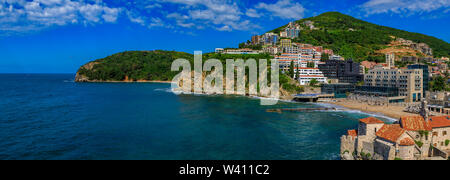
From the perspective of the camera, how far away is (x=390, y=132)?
19.3 metres

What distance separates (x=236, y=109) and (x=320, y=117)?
1627cm

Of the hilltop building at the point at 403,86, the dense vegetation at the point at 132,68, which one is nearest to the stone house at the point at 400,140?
the hilltop building at the point at 403,86

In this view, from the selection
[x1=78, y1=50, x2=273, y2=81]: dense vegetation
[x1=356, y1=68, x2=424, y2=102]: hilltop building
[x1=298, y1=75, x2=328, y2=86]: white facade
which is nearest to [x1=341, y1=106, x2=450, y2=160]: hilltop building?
[x1=356, y1=68, x2=424, y2=102]: hilltop building

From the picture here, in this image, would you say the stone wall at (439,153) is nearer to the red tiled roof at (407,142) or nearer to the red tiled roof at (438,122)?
the red tiled roof at (438,122)

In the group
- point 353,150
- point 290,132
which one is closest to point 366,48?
point 290,132

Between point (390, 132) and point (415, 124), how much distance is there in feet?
13.5

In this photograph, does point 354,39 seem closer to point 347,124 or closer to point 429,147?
point 347,124

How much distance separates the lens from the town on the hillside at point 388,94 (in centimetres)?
1983

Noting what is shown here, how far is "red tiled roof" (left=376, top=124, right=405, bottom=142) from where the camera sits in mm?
18409

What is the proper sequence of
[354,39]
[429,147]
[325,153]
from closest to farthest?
[429,147], [325,153], [354,39]

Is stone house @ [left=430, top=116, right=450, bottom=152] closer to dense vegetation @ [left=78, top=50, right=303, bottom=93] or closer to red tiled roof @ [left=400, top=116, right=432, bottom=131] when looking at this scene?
red tiled roof @ [left=400, top=116, right=432, bottom=131]

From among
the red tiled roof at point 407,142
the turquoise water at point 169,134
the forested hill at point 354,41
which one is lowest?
the turquoise water at point 169,134

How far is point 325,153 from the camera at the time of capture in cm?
2519

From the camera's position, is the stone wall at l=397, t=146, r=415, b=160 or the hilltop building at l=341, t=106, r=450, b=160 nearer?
the stone wall at l=397, t=146, r=415, b=160
